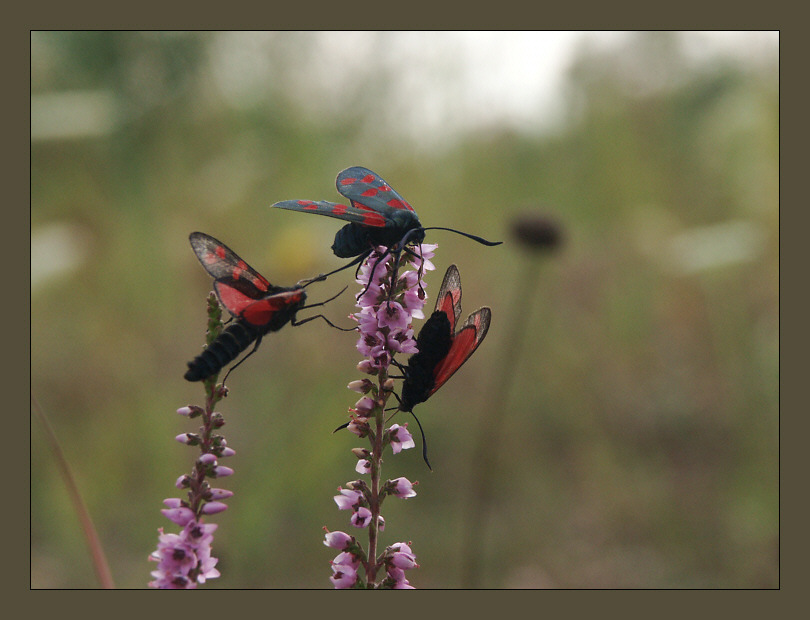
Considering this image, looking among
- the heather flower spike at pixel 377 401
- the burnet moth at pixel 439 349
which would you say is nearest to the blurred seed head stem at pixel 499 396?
the burnet moth at pixel 439 349

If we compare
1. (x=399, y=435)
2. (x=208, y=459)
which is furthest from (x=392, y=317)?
(x=208, y=459)

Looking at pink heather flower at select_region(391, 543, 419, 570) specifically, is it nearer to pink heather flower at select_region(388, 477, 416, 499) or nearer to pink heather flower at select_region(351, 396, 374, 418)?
pink heather flower at select_region(388, 477, 416, 499)

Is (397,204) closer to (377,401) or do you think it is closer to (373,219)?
(373,219)

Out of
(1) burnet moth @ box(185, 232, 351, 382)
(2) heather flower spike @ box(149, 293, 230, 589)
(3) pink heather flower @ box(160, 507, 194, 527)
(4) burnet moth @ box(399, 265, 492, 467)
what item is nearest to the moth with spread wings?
(4) burnet moth @ box(399, 265, 492, 467)

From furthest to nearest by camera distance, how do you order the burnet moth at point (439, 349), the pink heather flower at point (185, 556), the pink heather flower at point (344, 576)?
1. the burnet moth at point (439, 349)
2. the pink heather flower at point (344, 576)
3. the pink heather flower at point (185, 556)

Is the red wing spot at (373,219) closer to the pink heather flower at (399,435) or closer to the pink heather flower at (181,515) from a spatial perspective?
the pink heather flower at (399,435)
